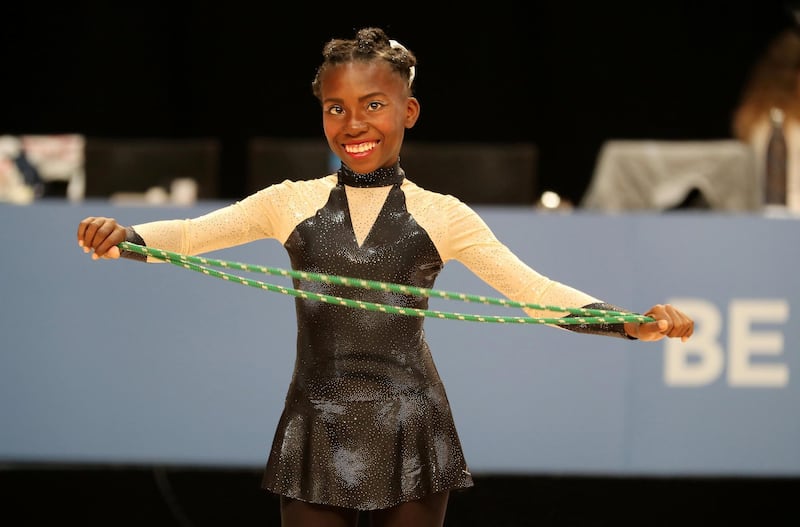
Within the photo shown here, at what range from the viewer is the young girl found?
1683 millimetres

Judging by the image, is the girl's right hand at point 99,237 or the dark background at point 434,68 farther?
the dark background at point 434,68

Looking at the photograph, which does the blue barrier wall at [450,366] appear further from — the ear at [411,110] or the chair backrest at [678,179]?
the ear at [411,110]

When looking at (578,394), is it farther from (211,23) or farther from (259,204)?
(211,23)

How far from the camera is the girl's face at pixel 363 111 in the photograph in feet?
5.59

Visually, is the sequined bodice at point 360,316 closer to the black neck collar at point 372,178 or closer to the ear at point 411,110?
the black neck collar at point 372,178

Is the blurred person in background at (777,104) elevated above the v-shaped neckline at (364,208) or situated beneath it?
elevated above

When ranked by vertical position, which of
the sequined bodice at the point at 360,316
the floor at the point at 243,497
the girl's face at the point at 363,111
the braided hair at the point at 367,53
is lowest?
the floor at the point at 243,497

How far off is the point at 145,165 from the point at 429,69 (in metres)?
1.68

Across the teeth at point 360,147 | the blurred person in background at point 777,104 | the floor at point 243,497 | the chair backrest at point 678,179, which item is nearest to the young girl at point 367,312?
the teeth at point 360,147

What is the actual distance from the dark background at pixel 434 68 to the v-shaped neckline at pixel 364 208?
10.8ft

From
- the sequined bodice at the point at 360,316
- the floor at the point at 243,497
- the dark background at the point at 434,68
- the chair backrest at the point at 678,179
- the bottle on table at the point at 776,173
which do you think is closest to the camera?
the sequined bodice at the point at 360,316

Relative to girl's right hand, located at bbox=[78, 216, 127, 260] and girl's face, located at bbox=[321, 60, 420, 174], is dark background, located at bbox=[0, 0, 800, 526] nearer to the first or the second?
girl's face, located at bbox=[321, 60, 420, 174]

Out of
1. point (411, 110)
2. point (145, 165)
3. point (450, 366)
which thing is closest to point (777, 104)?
point (450, 366)

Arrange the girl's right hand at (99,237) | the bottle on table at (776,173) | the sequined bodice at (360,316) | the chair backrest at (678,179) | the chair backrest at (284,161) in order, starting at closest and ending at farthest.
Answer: the girl's right hand at (99,237) < the sequined bodice at (360,316) < the bottle on table at (776,173) < the chair backrest at (678,179) < the chair backrest at (284,161)
